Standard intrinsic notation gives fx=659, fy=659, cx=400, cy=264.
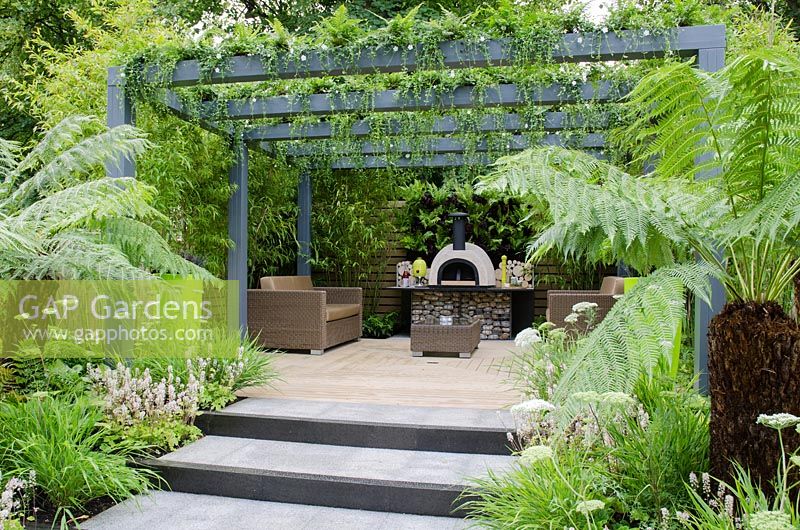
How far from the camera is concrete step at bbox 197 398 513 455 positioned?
3533 millimetres

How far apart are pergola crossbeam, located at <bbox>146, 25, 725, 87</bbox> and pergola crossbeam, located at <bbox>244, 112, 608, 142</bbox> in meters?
1.18

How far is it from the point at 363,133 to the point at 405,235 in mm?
3273

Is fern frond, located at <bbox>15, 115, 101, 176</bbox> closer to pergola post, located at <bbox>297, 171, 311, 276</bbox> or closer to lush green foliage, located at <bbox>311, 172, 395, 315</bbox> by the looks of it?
pergola post, located at <bbox>297, 171, 311, 276</bbox>

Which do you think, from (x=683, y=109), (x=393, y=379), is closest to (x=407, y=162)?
(x=393, y=379)

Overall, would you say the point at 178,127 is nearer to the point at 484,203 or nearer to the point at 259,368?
the point at 259,368

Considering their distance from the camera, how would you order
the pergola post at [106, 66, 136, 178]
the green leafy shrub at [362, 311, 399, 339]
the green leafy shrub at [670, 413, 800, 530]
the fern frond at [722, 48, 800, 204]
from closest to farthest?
the green leafy shrub at [670, 413, 800, 530] < the fern frond at [722, 48, 800, 204] < the pergola post at [106, 66, 136, 178] < the green leafy shrub at [362, 311, 399, 339]

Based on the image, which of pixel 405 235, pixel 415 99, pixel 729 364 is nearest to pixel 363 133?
Result: pixel 415 99

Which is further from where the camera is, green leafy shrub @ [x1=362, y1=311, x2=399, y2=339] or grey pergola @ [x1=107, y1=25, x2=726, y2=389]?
green leafy shrub @ [x1=362, y1=311, x2=399, y2=339]

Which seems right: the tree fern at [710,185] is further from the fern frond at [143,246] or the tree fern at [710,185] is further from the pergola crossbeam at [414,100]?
the pergola crossbeam at [414,100]

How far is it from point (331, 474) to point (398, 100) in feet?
10.3

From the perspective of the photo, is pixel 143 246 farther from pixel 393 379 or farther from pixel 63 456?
pixel 393 379

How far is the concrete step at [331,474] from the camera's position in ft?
9.65

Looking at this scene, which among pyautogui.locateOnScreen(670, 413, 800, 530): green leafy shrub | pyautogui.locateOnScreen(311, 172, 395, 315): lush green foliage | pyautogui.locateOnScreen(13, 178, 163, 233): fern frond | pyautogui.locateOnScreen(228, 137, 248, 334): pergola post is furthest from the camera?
pyautogui.locateOnScreen(311, 172, 395, 315): lush green foliage

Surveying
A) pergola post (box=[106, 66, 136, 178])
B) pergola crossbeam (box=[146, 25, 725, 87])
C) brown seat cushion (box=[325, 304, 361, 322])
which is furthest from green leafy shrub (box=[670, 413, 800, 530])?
brown seat cushion (box=[325, 304, 361, 322])
